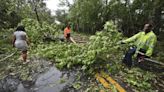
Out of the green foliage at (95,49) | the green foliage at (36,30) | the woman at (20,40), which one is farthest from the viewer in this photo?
the green foliage at (36,30)

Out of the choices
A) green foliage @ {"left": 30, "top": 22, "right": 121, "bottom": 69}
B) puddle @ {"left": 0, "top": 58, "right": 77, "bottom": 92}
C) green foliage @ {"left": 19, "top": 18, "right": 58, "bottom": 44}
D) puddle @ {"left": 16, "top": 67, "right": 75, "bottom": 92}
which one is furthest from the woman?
green foliage @ {"left": 19, "top": 18, "right": 58, "bottom": 44}

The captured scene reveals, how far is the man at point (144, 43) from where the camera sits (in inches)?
339

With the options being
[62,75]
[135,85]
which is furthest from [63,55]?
[135,85]

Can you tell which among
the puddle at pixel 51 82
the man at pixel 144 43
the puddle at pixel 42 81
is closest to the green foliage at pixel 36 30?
the puddle at pixel 42 81

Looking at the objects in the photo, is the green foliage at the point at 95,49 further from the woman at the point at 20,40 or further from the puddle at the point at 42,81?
the woman at the point at 20,40

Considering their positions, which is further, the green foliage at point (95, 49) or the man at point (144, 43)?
the green foliage at point (95, 49)

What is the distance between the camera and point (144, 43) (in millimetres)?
8750

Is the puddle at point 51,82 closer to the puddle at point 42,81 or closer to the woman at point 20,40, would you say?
the puddle at point 42,81

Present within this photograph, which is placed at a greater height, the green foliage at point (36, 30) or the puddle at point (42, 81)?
the green foliage at point (36, 30)

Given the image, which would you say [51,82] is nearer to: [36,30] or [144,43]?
[144,43]

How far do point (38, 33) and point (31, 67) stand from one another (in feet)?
24.0

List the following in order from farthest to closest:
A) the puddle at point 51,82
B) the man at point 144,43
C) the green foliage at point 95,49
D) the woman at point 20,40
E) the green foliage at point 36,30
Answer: the green foliage at point 36,30
the woman at point 20,40
the green foliage at point 95,49
the man at point 144,43
the puddle at point 51,82

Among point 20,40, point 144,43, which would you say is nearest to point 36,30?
point 20,40

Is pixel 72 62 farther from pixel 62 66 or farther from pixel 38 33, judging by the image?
pixel 38 33
